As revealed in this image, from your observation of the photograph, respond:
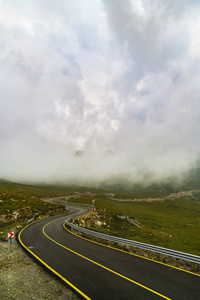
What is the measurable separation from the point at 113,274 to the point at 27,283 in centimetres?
661

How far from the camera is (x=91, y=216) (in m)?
37.6

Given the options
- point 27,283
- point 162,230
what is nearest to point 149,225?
point 162,230

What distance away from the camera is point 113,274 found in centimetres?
1195

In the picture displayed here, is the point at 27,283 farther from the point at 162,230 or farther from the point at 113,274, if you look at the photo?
the point at 162,230

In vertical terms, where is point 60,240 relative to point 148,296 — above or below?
below

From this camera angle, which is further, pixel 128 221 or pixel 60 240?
pixel 128 221

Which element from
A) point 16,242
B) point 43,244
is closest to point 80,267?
point 43,244

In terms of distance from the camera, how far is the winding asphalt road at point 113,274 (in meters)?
9.55

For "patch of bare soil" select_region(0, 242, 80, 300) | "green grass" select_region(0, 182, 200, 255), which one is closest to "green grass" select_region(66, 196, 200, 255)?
"green grass" select_region(0, 182, 200, 255)

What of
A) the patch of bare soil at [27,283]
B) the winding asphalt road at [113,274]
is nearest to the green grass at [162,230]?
the winding asphalt road at [113,274]

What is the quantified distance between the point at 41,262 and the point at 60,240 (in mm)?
8039

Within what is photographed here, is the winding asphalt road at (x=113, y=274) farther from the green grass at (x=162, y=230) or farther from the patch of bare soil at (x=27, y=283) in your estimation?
the green grass at (x=162, y=230)

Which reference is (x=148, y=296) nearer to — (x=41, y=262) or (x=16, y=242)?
(x=41, y=262)

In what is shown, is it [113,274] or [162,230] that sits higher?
[113,274]
